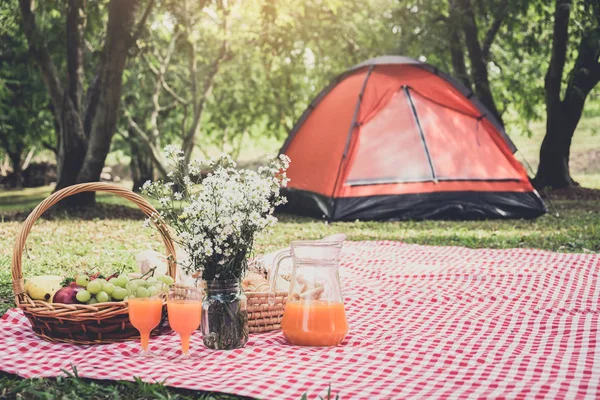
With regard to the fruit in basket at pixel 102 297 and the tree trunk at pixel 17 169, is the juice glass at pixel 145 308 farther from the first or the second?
the tree trunk at pixel 17 169

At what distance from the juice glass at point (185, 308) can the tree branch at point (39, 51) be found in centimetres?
763

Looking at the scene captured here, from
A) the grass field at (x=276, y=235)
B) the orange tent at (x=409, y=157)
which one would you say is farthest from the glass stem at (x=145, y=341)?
the orange tent at (x=409, y=157)

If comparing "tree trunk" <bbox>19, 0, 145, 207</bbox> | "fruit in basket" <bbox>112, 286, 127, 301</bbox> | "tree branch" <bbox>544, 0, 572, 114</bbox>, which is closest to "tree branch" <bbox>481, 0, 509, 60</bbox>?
"tree branch" <bbox>544, 0, 572, 114</bbox>

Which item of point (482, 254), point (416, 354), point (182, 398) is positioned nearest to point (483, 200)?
point (482, 254)

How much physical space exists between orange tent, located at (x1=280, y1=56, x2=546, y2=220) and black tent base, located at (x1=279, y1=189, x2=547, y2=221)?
1 centimetres

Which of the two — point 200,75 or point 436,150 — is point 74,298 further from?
point 200,75

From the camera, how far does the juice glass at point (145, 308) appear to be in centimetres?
279

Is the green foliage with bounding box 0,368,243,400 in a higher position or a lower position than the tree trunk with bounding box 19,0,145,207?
lower

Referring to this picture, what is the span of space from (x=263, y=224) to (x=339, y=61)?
17948 millimetres

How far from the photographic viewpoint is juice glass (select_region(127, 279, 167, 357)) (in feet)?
9.16

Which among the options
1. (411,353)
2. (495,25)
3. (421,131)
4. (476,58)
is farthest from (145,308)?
(495,25)

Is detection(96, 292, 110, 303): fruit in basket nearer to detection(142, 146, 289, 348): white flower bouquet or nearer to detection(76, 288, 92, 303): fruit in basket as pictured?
detection(76, 288, 92, 303): fruit in basket

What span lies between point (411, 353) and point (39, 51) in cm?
824

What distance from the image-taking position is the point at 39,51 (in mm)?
9508
